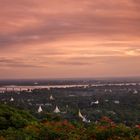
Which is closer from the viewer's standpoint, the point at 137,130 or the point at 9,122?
A: the point at 137,130

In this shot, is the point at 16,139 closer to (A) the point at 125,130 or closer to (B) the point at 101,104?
(A) the point at 125,130

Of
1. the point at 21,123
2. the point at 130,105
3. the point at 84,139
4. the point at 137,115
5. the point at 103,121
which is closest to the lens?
the point at 84,139

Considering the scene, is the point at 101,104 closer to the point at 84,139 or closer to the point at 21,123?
the point at 21,123

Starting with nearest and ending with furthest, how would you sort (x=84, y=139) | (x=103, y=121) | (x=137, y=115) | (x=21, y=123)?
(x=84, y=139) < (x=103, y=121) < (x=21, y=123) < (x=137, y=115)

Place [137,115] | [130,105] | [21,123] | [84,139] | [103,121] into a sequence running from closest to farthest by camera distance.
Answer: [84,139] < [103,121] < [21,123] < [137,115] < [130,105]

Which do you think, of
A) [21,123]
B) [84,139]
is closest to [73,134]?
[84,139]

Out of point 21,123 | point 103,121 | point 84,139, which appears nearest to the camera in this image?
→ point 84,139

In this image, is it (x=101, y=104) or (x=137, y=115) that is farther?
(x=101, y=104)

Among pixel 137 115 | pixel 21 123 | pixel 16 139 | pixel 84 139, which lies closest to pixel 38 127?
pixel 16 139
